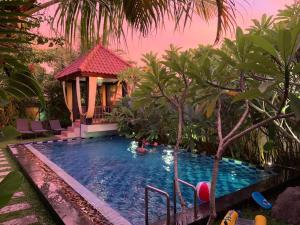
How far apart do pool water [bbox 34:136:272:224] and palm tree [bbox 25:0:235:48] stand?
312 centimetres

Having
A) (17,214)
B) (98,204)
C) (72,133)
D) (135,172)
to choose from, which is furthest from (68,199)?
(72,133)

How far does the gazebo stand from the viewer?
605 inches

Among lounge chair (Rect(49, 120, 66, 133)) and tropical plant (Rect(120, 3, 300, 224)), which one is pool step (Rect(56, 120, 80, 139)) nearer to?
lounge chair (Rect(49, 120, 66, 133))

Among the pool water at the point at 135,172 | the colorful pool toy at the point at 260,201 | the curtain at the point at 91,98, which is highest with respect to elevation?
the curtain at the point at 91,98

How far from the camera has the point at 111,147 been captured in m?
12.4

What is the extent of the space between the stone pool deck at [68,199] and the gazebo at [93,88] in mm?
7646

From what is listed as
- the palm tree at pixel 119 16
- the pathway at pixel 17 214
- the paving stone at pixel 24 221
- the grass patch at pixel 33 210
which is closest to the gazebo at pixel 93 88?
the grass patch at pixel 33 210

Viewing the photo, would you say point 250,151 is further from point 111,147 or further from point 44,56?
point 44,56

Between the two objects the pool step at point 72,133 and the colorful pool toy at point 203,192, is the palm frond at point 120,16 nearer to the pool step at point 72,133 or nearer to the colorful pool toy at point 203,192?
the colorful pool toy at point 203,192

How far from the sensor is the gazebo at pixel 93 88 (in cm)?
1537

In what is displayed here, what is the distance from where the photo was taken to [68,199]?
16.6ft

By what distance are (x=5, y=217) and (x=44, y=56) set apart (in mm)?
12418

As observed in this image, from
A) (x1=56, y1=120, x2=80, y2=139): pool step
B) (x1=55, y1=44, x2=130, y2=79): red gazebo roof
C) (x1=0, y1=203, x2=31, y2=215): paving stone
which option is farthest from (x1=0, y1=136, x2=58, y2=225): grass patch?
(x1=55, y1=44, x2=130, y2=79): red gazebo roof

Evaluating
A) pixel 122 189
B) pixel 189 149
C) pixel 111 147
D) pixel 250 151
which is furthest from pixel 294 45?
pixel 111 147
